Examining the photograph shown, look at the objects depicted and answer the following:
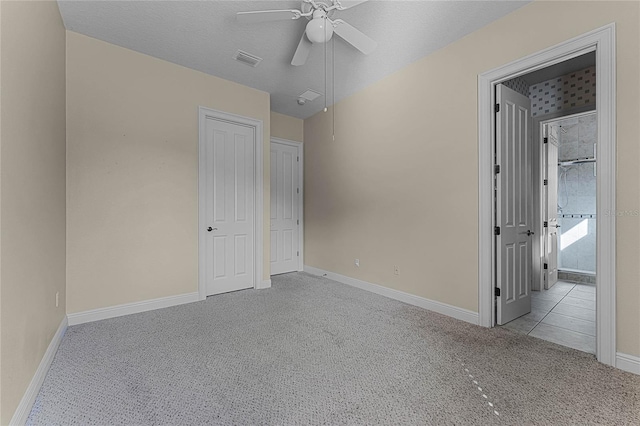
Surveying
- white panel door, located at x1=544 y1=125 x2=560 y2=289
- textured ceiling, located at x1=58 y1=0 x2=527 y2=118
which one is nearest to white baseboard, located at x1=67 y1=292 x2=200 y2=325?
textured ceiling, located at x1=58 y1=0 x2=527 y2=118

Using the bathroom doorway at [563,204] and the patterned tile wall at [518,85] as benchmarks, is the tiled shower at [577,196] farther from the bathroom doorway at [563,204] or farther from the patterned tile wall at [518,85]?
the patterned tile wall at [518,85]

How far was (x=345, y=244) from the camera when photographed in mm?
4262

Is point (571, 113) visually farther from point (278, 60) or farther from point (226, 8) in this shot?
point (226, 8)

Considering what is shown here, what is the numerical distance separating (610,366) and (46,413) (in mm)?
3522

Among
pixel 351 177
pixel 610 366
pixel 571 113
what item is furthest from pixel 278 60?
pixel 610 366

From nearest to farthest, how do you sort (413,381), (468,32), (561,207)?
(413,381) < (468,32) < (561,207)

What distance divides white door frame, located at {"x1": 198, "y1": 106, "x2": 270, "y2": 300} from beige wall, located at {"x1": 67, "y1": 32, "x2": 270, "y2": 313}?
0.07 metres

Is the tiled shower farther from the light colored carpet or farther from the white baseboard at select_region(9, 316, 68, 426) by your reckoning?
the white baseboard at select_region(9, 316, 68, 426)

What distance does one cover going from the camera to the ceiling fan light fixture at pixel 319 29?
7.18 ft

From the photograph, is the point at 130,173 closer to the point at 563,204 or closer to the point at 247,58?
the point at 247,58

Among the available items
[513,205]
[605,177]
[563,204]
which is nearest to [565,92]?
[513,205]

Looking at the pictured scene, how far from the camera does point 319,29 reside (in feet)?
7.29

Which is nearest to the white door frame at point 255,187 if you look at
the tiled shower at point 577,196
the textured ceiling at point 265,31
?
the textured ceiling at point 265,31

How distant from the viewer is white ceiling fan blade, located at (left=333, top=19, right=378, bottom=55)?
223cm
